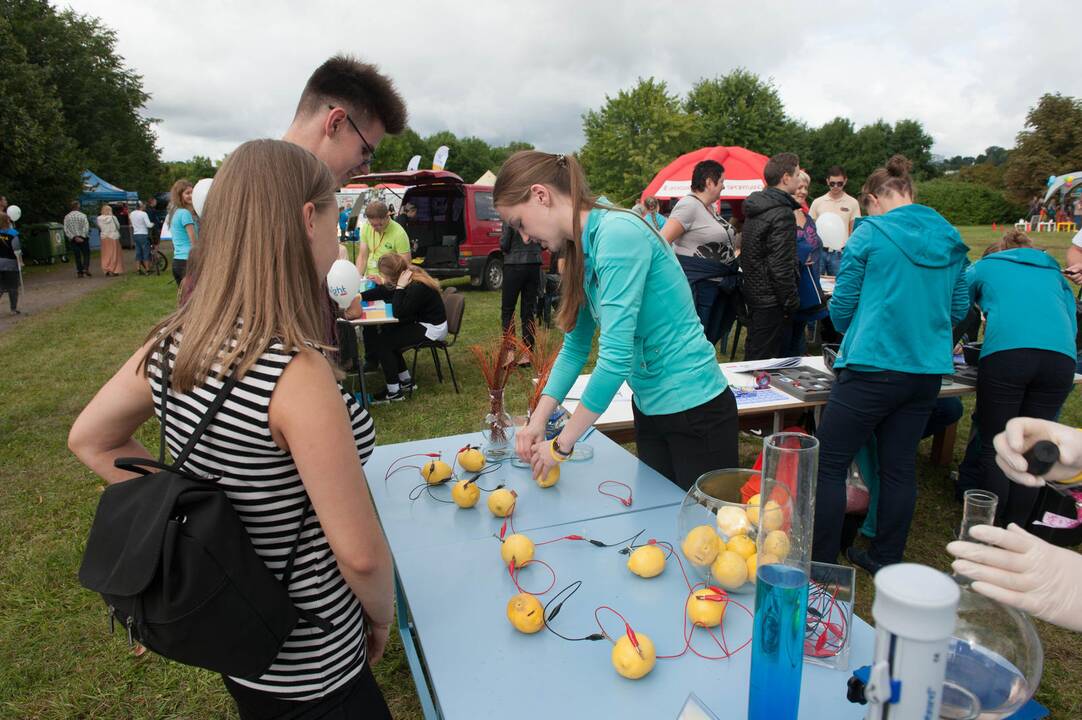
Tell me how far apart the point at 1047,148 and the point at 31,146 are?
143ft

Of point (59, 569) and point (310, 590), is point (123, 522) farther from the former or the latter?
point (59, 569)

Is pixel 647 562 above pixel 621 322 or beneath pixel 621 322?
beneath

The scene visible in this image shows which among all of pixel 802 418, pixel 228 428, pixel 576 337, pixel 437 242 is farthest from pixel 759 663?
pixel 437 242

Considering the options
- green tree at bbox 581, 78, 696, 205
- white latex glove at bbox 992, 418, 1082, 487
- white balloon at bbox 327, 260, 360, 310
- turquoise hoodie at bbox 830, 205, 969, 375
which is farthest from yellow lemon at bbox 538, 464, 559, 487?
green tree at bbox 581, 78, 696, 205

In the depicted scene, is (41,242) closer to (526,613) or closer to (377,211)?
(377,211)

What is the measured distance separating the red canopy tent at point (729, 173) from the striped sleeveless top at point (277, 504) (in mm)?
11342

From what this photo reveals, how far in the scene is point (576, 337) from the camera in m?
2.20

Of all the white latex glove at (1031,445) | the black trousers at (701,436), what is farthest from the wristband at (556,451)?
the white latex glove at (1031,445)

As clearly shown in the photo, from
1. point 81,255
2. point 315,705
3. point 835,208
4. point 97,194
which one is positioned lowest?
point 315,705

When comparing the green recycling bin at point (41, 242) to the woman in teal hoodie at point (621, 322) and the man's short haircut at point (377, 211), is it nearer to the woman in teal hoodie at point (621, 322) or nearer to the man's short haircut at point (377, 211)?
the man's short haircut at point (377, 211)

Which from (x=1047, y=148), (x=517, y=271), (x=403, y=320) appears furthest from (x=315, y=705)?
(x=1047, y=148)

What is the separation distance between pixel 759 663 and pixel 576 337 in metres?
1.38

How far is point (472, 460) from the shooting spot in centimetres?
209

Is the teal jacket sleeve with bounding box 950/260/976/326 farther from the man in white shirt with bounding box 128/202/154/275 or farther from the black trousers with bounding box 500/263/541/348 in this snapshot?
the man in white shirt with bounding box 128/202/154/275
